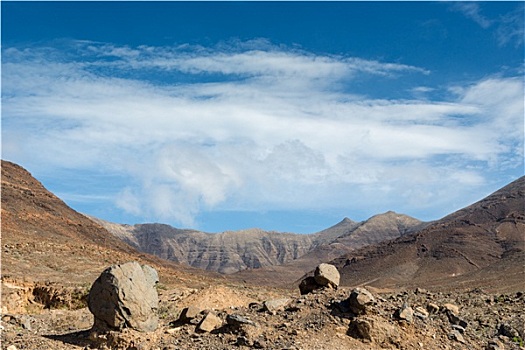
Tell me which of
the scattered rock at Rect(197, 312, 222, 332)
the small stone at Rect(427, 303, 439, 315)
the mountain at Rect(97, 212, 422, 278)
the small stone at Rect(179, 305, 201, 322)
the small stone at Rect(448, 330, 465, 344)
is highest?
the mountain at Rect(97, 212, 422, 278)

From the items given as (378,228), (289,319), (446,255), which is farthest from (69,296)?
(378,228)

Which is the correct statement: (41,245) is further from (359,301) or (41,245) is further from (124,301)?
(359,301)

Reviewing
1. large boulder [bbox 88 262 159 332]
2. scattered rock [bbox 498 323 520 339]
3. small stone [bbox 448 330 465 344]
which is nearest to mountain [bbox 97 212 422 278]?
scattered rock [bbox 498 323 520 339]

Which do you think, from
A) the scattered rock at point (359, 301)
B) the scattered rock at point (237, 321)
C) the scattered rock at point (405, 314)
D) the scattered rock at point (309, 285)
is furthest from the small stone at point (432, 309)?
the scattered rock at point (237, 321)

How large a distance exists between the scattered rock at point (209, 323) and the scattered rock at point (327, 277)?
358 centimetres

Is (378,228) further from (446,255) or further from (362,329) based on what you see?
(362,329)

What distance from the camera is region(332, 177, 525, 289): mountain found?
64812 millimetres

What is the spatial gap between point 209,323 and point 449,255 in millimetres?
68519

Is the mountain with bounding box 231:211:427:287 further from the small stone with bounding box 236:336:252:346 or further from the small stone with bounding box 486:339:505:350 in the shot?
the small stone with bounding box 236:336:252:346

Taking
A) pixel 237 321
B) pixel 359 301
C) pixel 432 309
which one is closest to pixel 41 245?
pixel 237 321

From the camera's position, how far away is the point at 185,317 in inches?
535

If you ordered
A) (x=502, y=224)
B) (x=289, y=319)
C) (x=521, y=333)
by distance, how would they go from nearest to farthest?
(x=289, y=319) → (x=521, y=333) → (x=502, y=224)

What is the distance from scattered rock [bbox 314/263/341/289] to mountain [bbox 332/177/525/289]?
43687 millimetres

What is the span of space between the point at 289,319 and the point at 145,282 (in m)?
3.35
